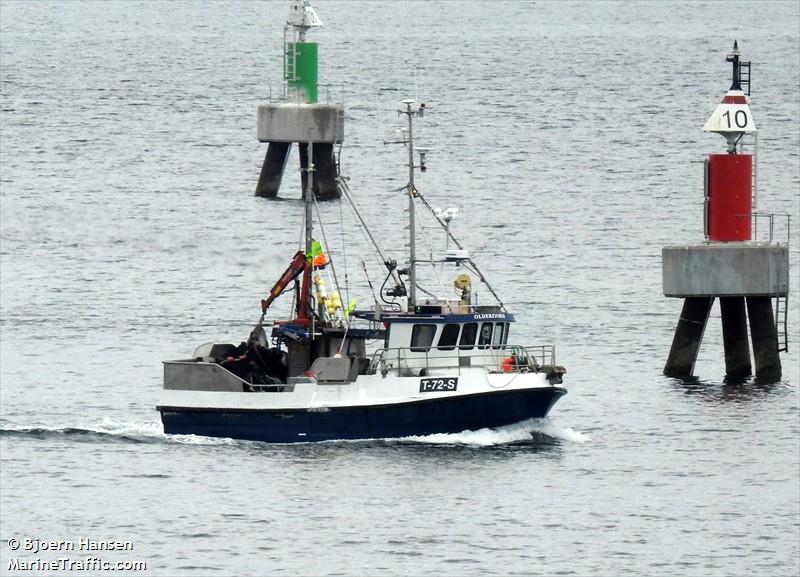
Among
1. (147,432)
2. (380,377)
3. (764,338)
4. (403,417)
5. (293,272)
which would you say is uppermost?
(293,272)

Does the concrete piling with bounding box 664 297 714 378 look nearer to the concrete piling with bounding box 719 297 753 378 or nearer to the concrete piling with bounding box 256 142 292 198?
the concrete piling with bounding box 719 297 753 378

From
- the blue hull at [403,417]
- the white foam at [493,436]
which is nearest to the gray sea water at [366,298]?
the white foam at [493,436]

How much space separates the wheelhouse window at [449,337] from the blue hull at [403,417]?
65.5 inches

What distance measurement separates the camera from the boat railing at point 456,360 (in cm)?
5572

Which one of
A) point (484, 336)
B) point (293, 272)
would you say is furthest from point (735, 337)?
point (293, 272)

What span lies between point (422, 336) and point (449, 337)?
673 mm

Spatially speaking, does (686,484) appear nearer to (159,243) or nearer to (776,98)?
(159,243)

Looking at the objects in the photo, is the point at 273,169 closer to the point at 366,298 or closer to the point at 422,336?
the point at 366,298

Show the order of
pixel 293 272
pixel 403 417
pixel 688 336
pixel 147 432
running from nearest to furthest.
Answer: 1. pixel 403 417
2. pixel 147 432
3. pixel 293 272
4. pixel 688 336

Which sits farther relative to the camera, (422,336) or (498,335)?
(498,335)

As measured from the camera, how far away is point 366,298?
79938mm

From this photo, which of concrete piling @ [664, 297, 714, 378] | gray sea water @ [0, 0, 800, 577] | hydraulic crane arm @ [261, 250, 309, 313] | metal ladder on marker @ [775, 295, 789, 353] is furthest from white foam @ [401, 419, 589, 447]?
metal ladder on marker @ [775, 295, 789, 353]

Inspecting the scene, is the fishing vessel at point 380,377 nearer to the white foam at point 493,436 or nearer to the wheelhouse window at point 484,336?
→ the wheelhouse window at point 484,336

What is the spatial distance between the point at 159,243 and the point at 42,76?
8182 centimetres
